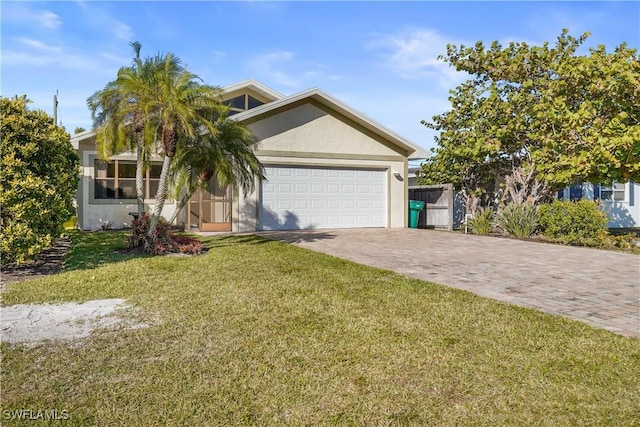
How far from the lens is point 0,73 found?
7.90 meters

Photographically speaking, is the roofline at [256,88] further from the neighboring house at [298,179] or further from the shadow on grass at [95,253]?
the shadow on grass at [95,253]

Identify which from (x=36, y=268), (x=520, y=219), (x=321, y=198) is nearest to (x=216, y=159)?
(x=36, y=268)

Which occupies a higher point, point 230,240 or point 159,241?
point 159,241

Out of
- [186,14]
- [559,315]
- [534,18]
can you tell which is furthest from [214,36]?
[559,315]

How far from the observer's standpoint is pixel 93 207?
49.9 feet

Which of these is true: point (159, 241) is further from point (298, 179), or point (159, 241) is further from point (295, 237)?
point (298, 179)

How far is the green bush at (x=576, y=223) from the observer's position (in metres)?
12.2

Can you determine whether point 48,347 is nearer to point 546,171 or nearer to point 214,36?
point 214,36

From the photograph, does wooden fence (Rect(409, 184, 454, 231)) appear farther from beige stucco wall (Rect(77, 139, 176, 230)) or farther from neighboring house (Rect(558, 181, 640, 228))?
beige stucco wall (Rect(77, 139, 176, 230))

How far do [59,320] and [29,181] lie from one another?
300cm

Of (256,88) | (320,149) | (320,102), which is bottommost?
(320,149)

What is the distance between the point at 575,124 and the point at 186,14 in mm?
11244

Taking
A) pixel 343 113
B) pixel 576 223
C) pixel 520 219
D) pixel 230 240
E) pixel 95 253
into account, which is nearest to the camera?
pixel 95 253

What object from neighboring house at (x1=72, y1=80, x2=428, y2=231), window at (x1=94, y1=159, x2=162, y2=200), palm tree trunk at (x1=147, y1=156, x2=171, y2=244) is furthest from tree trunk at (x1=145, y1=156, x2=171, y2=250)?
window at (x1=94, y1=159, x2=162, y2=200)
